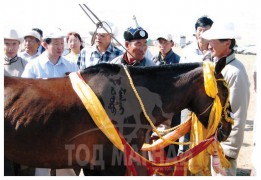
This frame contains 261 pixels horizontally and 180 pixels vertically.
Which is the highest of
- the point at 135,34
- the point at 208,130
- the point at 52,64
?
the point at 135,34

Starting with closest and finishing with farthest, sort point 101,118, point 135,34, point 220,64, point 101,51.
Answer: point 101,118 < point 220,64 < point 135,34 < point 101,51

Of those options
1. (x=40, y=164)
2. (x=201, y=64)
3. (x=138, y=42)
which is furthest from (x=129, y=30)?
(x=40, y=164)

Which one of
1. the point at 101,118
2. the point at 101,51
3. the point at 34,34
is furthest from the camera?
the point at 34,34

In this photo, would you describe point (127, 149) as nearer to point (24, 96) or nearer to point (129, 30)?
point (24, 96)

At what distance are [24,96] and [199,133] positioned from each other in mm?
1865

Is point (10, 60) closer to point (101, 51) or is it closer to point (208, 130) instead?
point (101, 51)

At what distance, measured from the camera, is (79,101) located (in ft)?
11.9

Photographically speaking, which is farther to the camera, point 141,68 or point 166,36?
point 166,36

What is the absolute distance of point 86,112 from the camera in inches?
142

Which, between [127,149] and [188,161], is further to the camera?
[188,161]

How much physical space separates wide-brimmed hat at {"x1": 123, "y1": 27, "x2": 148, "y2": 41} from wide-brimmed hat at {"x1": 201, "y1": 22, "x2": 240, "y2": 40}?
33.8 inches

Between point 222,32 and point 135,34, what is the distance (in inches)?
43.5

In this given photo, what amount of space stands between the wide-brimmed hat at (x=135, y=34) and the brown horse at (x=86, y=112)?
0.96 m

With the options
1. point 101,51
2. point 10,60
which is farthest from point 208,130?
point 10,60
